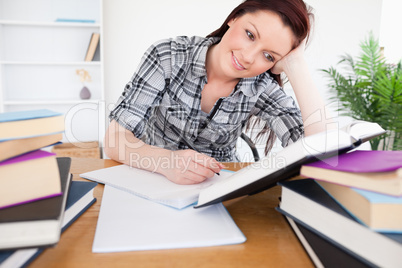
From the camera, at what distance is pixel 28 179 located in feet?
1.39

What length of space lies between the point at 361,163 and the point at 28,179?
472 mm

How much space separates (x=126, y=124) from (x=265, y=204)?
0.59m

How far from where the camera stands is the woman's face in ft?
3.17

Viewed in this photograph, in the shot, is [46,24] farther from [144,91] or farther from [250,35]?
[250,35]

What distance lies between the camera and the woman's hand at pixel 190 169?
696 millimetres

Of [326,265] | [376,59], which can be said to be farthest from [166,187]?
[376,59]

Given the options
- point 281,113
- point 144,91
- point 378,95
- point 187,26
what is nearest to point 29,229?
point 144,91

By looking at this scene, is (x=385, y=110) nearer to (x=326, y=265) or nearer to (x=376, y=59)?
(x=376, y=59)

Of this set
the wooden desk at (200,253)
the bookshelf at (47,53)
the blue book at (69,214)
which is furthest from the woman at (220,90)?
the bookshelf at (47,53)

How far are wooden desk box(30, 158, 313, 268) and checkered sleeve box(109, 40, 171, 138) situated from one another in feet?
1.77

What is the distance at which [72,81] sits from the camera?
3.12 meters

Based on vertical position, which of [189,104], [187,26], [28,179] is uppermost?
[187,26]

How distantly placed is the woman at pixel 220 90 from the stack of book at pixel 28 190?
1.34ft

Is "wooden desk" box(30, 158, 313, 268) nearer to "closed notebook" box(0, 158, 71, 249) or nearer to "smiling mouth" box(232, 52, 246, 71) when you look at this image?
"closed notebook" box(0, 158, 71, 249)
